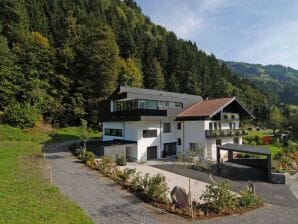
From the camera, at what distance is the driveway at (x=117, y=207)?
1341cm

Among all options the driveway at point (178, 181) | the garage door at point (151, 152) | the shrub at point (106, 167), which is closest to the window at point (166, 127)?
the garage door at point (151, 152)

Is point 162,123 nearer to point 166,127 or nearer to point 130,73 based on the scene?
point 166,127

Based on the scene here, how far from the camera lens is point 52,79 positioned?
52.8 meters

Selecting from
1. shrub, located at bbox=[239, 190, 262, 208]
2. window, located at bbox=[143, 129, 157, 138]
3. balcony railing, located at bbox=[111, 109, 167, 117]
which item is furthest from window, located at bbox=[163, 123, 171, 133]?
shrub, located at bbox=[239, 190, 262, 208]

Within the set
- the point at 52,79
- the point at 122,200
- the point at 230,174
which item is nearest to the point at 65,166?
the point at 122,200

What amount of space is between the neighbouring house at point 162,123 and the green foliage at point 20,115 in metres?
12.4

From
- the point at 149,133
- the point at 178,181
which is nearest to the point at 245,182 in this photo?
the point at 178,181

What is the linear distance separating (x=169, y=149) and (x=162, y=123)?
3813 mm

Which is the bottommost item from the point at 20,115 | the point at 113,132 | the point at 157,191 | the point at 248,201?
the point at 248,201

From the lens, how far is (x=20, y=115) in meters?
41.3

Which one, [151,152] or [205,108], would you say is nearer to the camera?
[151,152]

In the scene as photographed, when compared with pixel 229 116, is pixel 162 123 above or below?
below

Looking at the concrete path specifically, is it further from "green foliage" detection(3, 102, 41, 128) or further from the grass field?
"green foliage" detection(3, 102, 41, 128)

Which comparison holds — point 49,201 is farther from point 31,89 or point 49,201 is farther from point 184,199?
point 31,89
